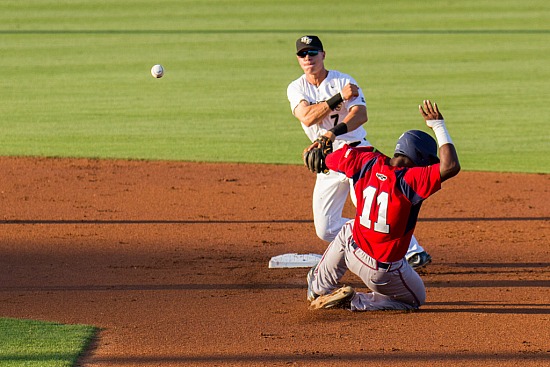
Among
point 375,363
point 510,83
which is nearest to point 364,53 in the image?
point 510,83

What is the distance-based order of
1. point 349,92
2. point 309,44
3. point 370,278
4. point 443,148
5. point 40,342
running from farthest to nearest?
1. point 309,44
2. point 349,92
3. point 370,278
4. point 443,148
5. point 40,342

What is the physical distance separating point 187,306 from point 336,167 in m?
1.57

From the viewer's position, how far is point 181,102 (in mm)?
17719

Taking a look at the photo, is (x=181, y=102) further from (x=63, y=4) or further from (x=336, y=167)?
(x=63, y=4)

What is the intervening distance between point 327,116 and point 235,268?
1577mm

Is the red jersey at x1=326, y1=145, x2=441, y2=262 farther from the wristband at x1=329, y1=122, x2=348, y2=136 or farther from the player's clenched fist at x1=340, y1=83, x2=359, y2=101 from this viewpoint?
the player's clenched fist at x1=340, y1=83, x2=359, y2=101

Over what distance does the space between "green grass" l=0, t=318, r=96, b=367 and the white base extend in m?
2.20

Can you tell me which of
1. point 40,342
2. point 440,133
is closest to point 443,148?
point 440,133

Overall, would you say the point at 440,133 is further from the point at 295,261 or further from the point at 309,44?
the point at 295,261

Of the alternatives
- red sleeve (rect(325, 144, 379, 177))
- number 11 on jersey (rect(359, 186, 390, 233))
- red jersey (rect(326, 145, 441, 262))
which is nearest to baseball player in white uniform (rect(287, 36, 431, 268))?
red sleeve (rect(325, 144, 379, 177))

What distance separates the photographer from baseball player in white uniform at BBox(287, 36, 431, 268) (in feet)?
26.0

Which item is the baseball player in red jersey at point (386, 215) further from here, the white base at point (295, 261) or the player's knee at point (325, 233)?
the white base at point (295, 261)

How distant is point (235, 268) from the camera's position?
8.46 metres

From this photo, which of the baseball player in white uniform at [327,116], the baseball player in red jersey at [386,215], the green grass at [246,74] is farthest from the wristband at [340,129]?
the green grass at [246,74]
